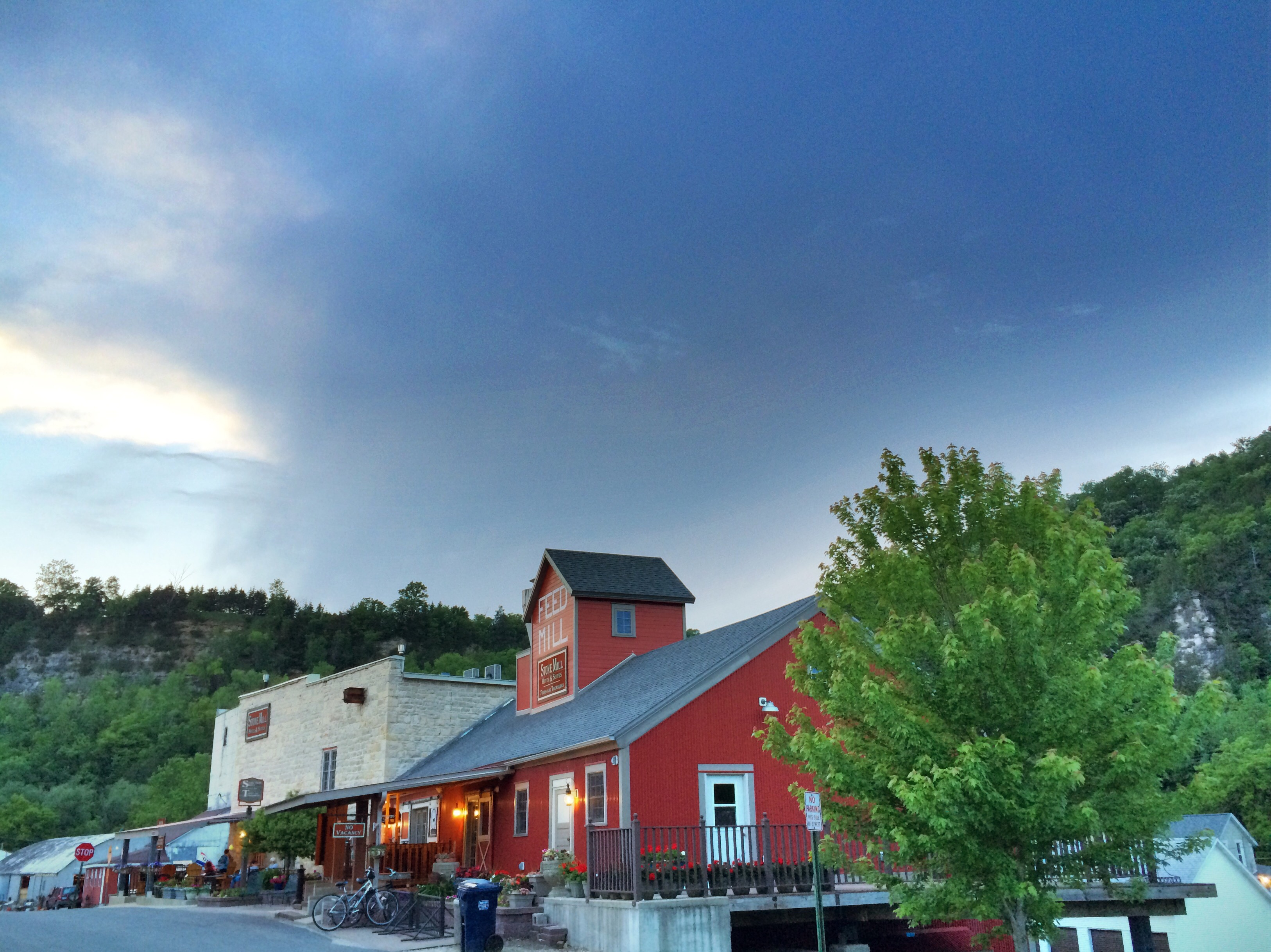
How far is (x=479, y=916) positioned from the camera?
16.0 m

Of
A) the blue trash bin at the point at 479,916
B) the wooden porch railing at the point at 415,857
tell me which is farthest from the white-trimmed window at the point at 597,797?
the wooden porch railing at the point at 415,857

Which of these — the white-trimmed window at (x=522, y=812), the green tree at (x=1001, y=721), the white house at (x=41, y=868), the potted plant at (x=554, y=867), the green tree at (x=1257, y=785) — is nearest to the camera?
the green tree at (x=1001, y=721)

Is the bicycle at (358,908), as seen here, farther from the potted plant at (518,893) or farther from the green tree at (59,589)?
the green tree at (59,589)

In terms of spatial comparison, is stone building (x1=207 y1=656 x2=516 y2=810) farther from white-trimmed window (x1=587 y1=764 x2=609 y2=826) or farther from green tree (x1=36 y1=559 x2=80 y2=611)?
green tree (x1=36 y1=559 x2=80 y2=611)

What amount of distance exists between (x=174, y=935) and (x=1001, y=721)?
16.1 meters

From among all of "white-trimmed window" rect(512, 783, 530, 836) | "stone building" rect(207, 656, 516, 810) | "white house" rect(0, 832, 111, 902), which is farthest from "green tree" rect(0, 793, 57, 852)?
"white-trimmed window" rect(512, 783, 530, 836)

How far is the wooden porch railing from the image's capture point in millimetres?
25906

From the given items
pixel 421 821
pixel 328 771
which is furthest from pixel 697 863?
pixel 328 771

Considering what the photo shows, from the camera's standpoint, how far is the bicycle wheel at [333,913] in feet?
64.8

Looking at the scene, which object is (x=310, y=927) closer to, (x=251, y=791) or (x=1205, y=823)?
(x=251, y=791)

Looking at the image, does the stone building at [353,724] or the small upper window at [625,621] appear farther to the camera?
the stone building at [353,724]

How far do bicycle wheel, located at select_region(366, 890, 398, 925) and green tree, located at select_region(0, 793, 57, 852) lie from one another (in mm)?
73029

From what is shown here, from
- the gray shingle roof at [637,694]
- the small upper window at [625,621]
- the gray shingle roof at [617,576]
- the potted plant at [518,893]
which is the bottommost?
the potted plant at [518,893]

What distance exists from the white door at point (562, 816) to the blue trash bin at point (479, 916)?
15.4 ft
